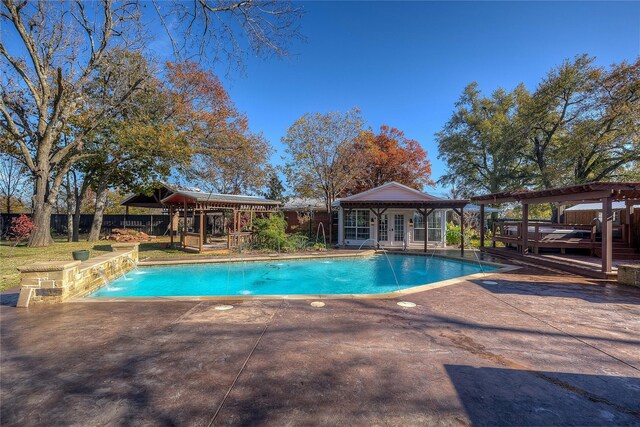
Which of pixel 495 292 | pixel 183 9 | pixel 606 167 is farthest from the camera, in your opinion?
pixel 606 167

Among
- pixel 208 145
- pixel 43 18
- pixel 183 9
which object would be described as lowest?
pixel 183 9

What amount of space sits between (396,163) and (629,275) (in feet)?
67.5

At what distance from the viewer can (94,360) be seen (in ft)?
9.78

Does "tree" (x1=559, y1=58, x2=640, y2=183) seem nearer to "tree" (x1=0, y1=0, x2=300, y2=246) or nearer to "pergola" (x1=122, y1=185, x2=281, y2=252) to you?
"pergola" (x1=122, y1=185, x2=281, y2=252)

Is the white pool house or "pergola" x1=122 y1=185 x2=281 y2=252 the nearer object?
"pergola" x1=122 y1=185 x2=281 y2=252

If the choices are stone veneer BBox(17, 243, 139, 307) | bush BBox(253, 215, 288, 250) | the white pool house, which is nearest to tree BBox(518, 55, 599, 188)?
the white pool house

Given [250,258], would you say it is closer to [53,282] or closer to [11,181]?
[53,282]

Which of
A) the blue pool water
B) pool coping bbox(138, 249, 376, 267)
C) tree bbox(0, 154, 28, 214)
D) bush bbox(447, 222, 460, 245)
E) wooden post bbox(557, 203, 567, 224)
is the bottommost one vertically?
the blue pool water

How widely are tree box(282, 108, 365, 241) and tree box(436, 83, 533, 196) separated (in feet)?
33.1

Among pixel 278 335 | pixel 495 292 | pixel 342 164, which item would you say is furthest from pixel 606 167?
pixel 278 335

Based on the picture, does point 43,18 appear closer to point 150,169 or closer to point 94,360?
point 150,169

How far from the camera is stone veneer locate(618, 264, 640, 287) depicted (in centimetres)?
637

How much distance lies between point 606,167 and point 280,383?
76.4ft

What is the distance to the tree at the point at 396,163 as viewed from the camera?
26.3 metres
